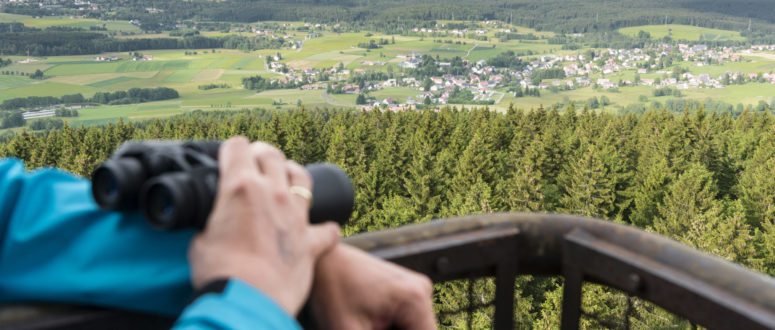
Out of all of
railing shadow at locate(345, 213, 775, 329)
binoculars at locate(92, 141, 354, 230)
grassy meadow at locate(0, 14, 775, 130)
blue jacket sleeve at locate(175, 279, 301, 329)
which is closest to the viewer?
blue jacket sleeve at locate(175, 279, 301, 329)

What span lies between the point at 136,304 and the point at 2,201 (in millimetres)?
216

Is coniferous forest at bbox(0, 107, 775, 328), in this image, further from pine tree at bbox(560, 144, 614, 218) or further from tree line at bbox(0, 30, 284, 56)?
tree line at bbox(0, 30, 284, 56)

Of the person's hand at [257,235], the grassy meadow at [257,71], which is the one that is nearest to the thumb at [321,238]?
the person's hand at [257,235]

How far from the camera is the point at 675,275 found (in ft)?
3.69

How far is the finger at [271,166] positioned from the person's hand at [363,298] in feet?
0.59

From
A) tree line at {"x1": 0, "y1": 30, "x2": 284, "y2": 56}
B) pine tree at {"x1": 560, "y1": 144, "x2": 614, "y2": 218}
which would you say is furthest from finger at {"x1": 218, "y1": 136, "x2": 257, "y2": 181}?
tree line at {"x1": 0, "y1": 30, "x2": 284, "y2": 56}

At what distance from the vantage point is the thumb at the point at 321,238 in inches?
28.2

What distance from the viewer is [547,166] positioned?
49719 millimetres

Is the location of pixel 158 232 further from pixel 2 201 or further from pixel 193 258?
pixel 2 201

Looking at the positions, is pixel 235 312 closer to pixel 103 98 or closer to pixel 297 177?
pixel 297 177

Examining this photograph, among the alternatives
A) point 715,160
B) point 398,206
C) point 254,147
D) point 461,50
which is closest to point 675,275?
point 254,147

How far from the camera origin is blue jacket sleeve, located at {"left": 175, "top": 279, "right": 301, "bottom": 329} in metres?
0.56

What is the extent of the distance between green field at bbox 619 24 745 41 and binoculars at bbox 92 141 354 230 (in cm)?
20775

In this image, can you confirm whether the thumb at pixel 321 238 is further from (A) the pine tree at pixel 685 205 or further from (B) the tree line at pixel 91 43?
(B) the tree line at pixel 91 43
